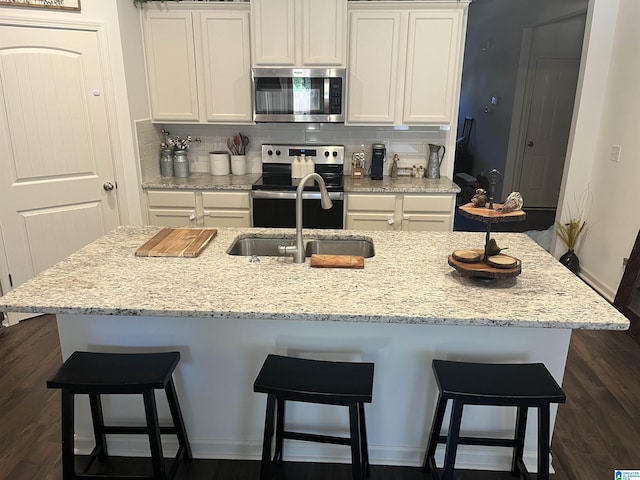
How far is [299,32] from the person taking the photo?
3492mm

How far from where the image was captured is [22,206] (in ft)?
10.3

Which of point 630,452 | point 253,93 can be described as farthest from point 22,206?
point 630,452

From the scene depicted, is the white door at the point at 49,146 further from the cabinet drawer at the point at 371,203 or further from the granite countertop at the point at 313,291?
the cabinet drawer at the point at 371,203

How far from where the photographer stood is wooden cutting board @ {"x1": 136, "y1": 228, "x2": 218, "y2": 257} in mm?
2059

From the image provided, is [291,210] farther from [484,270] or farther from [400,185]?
[484,270]

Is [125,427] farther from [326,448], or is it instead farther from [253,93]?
[253,93]

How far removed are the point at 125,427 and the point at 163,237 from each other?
871 millimetres

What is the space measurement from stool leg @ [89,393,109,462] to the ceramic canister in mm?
2504

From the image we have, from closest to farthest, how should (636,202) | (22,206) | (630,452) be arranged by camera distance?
(630,452)
(22,206)
(636,202)

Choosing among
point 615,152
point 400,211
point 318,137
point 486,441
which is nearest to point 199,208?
point 318,137

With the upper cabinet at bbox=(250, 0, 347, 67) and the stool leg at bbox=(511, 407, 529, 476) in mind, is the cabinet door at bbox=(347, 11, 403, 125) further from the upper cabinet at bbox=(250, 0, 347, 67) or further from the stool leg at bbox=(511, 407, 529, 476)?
the stool leg at bbox=(511, 407, 529, 476)

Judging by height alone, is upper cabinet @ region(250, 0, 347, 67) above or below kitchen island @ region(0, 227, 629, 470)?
above

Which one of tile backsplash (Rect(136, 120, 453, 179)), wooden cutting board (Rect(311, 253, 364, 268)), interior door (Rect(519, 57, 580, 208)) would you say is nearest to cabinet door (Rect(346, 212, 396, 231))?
tile backsplash (Rect(136, 120, 453, 179))

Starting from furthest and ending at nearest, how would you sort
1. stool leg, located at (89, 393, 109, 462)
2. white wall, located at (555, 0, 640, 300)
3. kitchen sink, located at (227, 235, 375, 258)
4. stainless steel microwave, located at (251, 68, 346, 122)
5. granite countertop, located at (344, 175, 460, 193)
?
granite countertop, located at (344, 175, 460, 193), stainless steel microwave, located at (251, 68, 346, 122), white wall, located at (555, 0, 640, 300), kitchen sink, located at (227, 235, 375, 258), stool leg, located at (89, 393, 109, 462)
